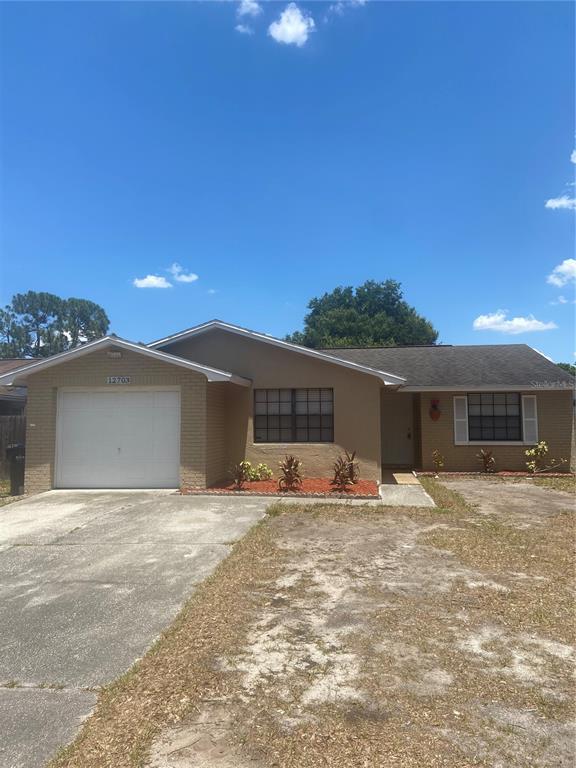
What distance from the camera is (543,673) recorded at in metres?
3.58

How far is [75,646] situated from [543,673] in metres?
3.57

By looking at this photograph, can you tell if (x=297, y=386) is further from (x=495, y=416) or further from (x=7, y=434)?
(x=7, y=434)

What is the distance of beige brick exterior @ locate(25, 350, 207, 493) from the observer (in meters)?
11.4

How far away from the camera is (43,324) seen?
66938mm

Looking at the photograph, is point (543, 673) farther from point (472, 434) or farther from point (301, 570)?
point (472, 434)

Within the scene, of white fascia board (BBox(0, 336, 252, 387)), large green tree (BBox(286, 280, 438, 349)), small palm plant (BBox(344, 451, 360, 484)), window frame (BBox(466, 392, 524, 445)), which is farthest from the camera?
large green tree (BBox(286, 280, 438, 349))

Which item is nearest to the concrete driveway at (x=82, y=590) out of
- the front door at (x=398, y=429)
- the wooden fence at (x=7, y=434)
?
the wooden fence at (x=7, y=434)

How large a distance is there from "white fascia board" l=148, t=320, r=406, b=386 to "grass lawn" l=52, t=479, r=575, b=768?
6265mm

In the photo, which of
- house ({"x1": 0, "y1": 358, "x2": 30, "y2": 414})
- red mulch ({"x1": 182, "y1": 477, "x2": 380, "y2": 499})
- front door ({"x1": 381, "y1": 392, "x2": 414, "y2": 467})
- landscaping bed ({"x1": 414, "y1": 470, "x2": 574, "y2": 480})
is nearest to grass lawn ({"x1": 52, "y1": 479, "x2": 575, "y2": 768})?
red mulch ({"x1": 182, "y1": 477, "x2": 380, "y2": 499})

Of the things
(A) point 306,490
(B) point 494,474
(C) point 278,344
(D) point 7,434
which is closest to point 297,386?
(C) point 278,344

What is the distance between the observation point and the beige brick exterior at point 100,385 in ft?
37.2

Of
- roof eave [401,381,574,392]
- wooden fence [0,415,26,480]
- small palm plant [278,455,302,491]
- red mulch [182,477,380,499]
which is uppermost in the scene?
roof eave [401,381,574,392]

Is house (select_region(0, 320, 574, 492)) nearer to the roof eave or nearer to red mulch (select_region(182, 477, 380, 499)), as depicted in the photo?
the roof eave

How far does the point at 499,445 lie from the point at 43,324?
6511 centimetres
